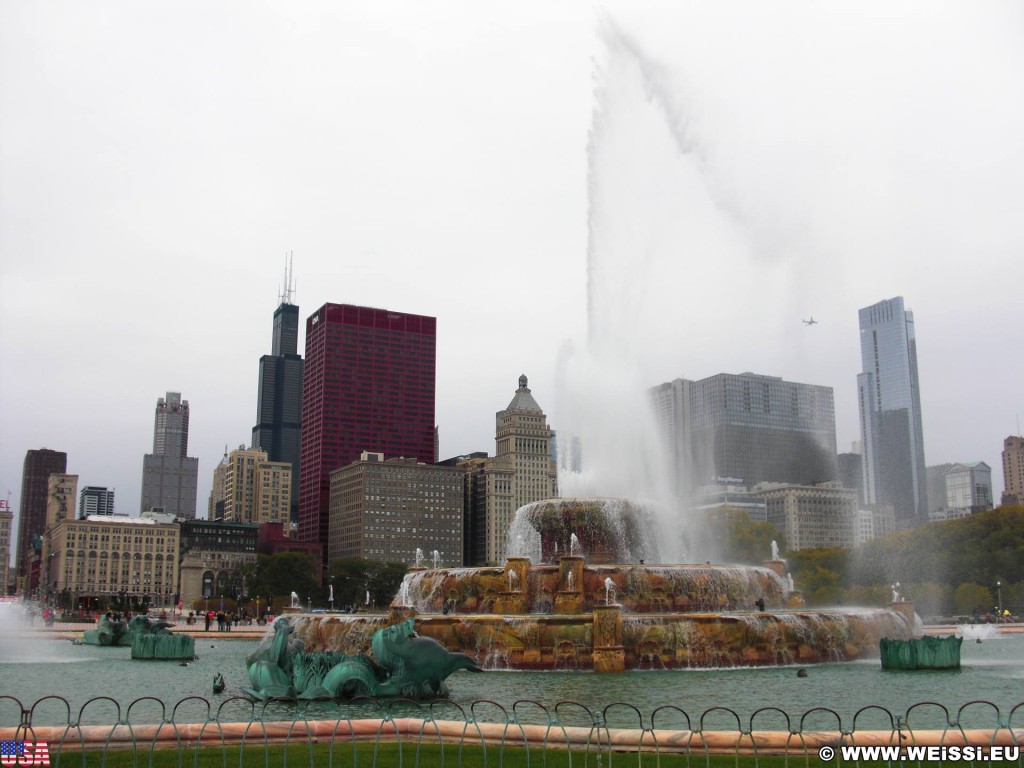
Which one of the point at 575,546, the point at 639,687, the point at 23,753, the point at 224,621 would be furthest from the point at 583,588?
the point at 224,621

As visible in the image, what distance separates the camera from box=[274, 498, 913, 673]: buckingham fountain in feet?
112

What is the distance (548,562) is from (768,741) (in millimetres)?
35923

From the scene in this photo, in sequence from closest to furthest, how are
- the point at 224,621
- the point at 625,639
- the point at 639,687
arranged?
the point at 639,687 < the point at 625,639 < the point at 224,621

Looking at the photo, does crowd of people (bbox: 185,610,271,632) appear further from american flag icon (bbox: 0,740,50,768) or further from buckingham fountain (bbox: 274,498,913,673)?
american flag icon (bbox: 0,740,50,768)

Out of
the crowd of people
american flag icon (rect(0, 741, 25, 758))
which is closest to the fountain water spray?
american flag icon (rect(0, 741, 25, 758))

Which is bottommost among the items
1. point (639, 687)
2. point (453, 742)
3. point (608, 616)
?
point (639, 687)

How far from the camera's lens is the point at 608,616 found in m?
33.5

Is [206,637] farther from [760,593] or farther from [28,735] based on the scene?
[28,735]

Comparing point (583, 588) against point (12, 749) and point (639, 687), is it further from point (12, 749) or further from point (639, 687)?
point (12, 749)

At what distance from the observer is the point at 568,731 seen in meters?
16.1

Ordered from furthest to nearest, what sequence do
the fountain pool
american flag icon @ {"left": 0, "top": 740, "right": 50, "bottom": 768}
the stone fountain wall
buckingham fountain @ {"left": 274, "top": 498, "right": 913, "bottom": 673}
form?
the stone fountain wall
buckingham fountain @ {"left": 274, "top": 498, "right": 913, "bottom": 673}
the fountain pool
american flag icon @ {"left": 0, "top": 740, "right": 50, "bottom": 768}

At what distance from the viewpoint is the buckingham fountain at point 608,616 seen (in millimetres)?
34094

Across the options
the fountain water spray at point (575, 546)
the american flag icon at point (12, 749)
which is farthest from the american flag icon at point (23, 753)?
the fountain water spray at point (575, 546)

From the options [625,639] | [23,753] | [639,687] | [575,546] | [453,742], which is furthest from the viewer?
[575,546]
